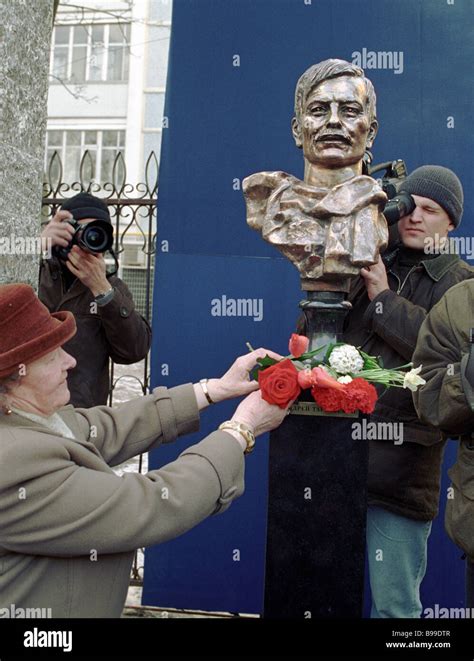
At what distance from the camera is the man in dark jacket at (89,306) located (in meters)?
3.16

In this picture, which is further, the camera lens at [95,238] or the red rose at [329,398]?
the camera lens at [95,238]

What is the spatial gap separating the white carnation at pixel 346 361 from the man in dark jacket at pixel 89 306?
46.7 inches

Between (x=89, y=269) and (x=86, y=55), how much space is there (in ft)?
64.4

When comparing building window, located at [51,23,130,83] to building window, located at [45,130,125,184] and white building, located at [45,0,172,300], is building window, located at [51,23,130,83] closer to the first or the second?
white building, located at [45,0,172,300]

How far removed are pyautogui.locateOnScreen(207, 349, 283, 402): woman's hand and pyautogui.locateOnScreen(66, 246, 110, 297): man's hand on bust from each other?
1.02 m

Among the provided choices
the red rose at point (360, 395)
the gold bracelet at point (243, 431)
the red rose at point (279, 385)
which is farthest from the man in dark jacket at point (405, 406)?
the gold bracelet at point (243, 431)

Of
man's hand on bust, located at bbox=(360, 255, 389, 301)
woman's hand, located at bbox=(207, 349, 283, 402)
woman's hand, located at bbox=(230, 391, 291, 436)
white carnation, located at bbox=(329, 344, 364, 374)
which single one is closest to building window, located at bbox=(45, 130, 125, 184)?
man's hand on bust, located at bbox=(360, 255, 389, 301)

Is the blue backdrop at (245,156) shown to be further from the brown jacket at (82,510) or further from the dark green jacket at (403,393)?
the brown jacket at (82,510)

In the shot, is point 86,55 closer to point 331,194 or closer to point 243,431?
point 331,194

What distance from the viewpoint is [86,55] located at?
21.2 m

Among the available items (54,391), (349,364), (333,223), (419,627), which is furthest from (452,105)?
(54,391)

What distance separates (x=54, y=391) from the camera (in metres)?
1.83

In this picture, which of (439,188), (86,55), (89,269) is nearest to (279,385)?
(439,188)

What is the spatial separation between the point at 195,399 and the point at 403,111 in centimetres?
208
